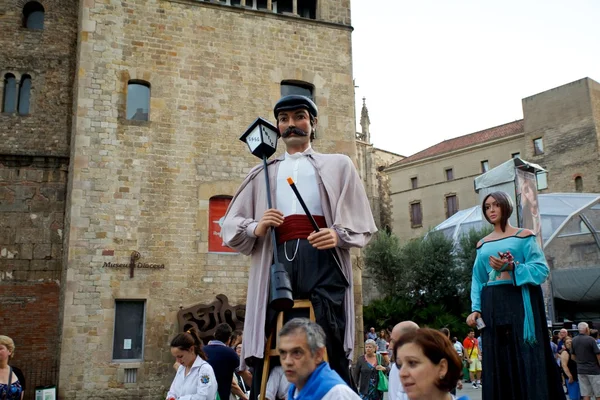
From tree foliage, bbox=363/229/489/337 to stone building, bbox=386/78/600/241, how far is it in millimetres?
15298

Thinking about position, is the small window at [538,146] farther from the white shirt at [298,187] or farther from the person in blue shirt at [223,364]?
the white shirt at [298,187]

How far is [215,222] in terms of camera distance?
16.5m

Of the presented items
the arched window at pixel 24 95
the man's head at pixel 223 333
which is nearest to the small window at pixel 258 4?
the arched window at pixel 24 95

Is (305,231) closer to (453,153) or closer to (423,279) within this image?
(423,279)

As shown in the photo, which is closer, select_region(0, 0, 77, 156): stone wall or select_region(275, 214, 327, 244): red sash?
select_region(275, 214, 327, 244): red sash

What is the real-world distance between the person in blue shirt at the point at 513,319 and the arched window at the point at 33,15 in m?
18.4

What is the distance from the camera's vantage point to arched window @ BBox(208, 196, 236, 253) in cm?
1636

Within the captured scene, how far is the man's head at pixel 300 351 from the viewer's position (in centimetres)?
306

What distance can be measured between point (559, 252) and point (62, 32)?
22.3 metres

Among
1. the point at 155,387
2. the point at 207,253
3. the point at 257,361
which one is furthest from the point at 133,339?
the point at 257,361

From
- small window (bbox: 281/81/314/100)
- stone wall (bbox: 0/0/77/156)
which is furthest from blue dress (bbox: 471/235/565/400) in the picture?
stone wall (bbox: 0/0/77/156)

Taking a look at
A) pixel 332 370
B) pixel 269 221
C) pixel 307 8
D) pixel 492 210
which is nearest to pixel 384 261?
pixel 307 8

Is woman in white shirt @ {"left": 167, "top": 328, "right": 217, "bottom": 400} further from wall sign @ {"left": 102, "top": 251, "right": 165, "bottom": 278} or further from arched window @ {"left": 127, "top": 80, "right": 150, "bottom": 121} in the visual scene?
arched window @ {"left": 127, "top": 80, "right": 150, "bottom": 121}

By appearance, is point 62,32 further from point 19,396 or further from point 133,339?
point 19,396
